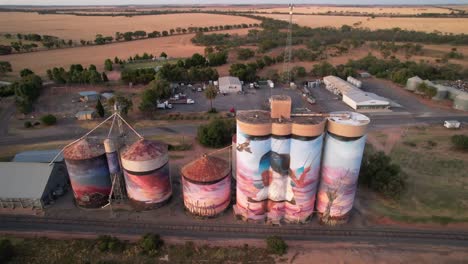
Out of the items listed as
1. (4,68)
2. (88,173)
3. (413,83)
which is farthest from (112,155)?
(4,68)

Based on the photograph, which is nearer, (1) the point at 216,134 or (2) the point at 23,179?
(2) the point at 23,179

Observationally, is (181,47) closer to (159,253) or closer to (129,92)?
(129,92)

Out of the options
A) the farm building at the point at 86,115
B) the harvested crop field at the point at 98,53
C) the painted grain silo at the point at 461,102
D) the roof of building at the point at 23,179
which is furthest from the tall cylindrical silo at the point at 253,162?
the harvested crop field at the point at 98,53

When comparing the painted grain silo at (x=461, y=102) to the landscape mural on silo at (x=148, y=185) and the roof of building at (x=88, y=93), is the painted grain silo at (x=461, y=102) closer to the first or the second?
the landscape mural on silo at (x=148, y=185)

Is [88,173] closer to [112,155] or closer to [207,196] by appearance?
[112,155]

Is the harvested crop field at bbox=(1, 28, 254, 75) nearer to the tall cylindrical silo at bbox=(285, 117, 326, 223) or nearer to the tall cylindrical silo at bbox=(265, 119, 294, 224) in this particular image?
the tall cylindrical silo at bbox=(265, 119, 294, 224)

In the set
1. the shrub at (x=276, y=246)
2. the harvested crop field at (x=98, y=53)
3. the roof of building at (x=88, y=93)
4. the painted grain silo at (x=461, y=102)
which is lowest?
the shrub at (x=276, y=246)
